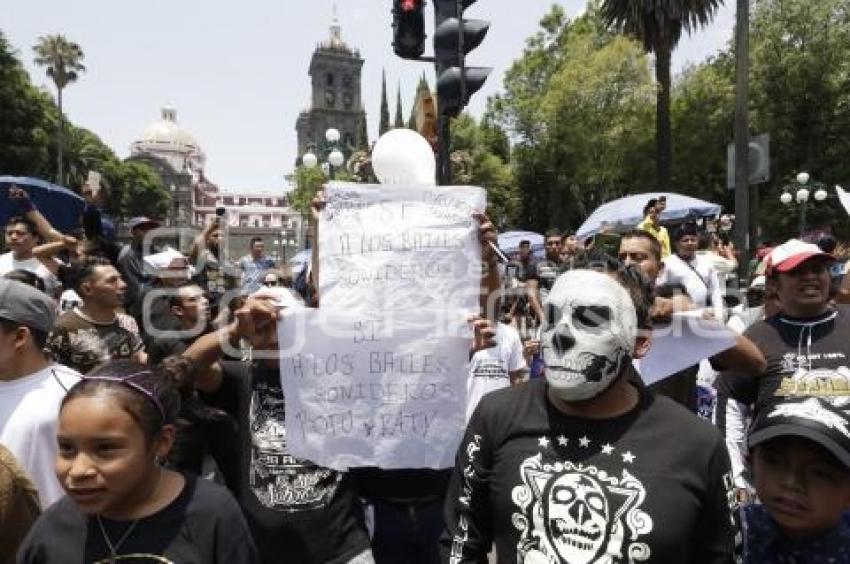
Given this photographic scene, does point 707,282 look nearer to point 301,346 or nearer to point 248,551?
point 301,346

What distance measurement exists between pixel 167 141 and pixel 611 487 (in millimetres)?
175134

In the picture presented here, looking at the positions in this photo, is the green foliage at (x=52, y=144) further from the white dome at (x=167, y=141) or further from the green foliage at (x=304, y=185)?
the white dome at (x=167, y=141)

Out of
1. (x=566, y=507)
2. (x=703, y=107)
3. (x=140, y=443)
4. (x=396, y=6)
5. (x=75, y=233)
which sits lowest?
(x=566, y=507)

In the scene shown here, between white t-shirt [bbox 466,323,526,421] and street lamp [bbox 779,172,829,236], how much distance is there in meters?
22.8

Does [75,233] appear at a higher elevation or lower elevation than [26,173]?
lower

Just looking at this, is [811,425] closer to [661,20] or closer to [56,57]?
[661,20]

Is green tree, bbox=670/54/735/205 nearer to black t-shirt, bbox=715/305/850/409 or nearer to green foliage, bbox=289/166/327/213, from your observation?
green foliage, bbox=289/166/327/213

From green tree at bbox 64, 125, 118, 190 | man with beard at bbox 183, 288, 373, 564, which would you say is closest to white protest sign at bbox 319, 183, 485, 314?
man with beard at bbox 183, 288, 373, 564

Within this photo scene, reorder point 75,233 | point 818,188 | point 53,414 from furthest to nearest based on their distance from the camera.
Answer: point 818,188 < point 75,233 < point 53,414

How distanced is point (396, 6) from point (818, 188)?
92.0 feet

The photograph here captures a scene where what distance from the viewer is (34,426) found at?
2.64 metres

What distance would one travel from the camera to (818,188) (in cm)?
3014

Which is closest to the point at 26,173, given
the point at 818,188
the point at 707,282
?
the point at 818,188

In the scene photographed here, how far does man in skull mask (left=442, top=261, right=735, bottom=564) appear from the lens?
1.83 meters
